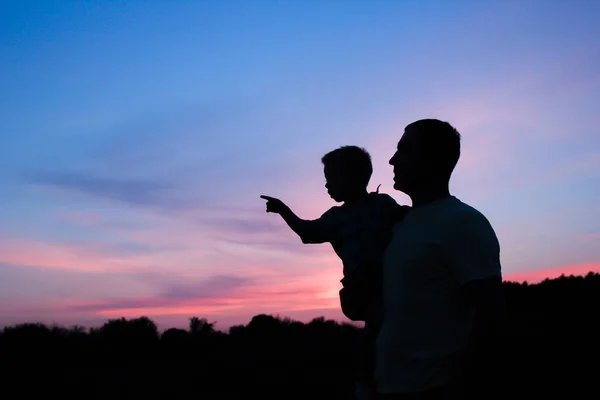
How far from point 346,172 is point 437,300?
60.4 inches

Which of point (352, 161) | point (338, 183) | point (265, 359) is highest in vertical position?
point (352, 161)

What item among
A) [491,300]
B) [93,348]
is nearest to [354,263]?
[491,300]

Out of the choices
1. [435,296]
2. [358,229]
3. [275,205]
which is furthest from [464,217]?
[275,205]

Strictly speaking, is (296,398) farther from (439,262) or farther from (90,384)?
(439,262)

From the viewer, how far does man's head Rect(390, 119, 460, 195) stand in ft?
8.94

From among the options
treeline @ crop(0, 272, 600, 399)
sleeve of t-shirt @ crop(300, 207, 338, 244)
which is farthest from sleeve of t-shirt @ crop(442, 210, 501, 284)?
treeline @ crop(0, 272, 600, 399)

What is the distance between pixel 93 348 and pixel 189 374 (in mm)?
3084

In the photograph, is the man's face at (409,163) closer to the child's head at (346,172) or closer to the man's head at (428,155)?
the man's head at (428,155)

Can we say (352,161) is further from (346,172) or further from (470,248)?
(470,248)

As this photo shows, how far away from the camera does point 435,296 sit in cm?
248

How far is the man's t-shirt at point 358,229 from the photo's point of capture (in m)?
3.58

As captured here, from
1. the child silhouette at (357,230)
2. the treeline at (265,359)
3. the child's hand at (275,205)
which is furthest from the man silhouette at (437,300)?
the treeline at (265,359)

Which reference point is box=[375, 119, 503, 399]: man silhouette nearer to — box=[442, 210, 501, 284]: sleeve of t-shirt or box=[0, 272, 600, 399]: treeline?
box=[442, 210, 501, 284]: sleeve of t-shirt

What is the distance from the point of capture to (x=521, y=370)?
852 centimetres
